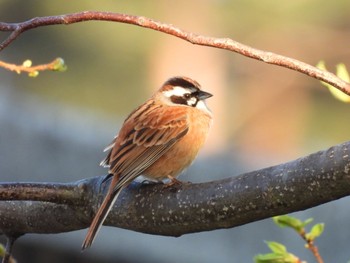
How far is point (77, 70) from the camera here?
764 inches

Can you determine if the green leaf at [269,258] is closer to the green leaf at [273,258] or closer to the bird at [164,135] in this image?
the green leaf at [273,258]

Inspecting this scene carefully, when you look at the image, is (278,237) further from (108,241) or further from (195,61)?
(195,61)

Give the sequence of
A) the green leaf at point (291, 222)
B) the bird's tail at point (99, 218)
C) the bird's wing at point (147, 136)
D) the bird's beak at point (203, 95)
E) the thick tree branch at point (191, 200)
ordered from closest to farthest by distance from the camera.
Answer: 1. the thick tree branch at point (191, 200)
2. the green leaf at point (291, 222)
3. the bird's tail at point (99, 218)
4. the bird's wing at point (147, 136)
5. the bird's beak at point (203, 95)

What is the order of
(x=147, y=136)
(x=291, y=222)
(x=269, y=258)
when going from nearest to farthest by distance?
(x=269, y=258)
(x=291, y=222)
(x=147, y=136)

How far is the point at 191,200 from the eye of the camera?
3.04 meters

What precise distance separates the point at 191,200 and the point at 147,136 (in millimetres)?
1456

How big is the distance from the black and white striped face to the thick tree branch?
1122 millimetres

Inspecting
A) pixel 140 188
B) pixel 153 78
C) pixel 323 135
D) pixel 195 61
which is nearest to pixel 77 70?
pixel 153 78

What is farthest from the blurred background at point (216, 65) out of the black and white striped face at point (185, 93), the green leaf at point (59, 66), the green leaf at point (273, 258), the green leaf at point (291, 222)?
the green leaf at point (273, 258)

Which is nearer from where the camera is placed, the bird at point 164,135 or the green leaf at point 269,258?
the green leaf at point 269,258

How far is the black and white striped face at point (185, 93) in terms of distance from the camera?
4.81m

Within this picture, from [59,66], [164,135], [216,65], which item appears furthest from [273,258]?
[216,65]

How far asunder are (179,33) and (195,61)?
44.6ft

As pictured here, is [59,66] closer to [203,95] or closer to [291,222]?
[291,222]
